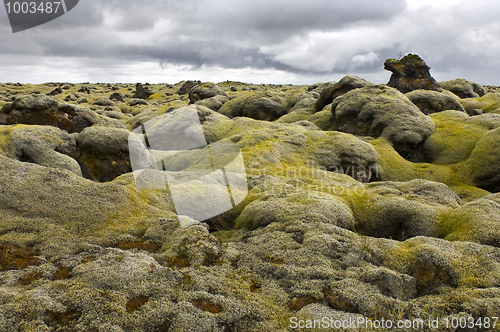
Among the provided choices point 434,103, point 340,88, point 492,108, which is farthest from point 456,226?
point 492,108

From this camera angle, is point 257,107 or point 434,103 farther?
point 257,107

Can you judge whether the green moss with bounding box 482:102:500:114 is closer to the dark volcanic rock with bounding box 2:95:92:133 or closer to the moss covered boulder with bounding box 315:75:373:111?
the moss covered boulder with bounding box 315:75:373:111

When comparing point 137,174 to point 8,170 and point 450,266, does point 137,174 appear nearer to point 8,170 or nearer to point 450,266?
point 8,170

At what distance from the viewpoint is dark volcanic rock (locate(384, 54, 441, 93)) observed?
61656 millimetres

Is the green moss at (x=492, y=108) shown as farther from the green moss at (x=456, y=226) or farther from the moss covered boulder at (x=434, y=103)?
the green moss at (x=456, y=226)

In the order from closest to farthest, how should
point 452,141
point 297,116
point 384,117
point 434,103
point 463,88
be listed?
point 452,141 < point 384,117 < point 434,103 < point 297,116 < point 463,88

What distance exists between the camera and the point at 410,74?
6325cm

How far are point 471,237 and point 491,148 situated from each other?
22.7 meters

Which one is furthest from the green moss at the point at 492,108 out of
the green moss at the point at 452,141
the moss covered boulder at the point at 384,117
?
the moss covered boulder at the point at 384,117

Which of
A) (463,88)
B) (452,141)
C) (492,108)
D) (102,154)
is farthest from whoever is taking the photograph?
(463,88)

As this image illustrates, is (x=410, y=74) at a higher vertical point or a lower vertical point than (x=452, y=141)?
higher

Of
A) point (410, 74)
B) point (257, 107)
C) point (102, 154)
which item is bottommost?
point (102, 154)

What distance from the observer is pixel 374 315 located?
8523 mm

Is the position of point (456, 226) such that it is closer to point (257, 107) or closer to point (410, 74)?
point (257, 107)
